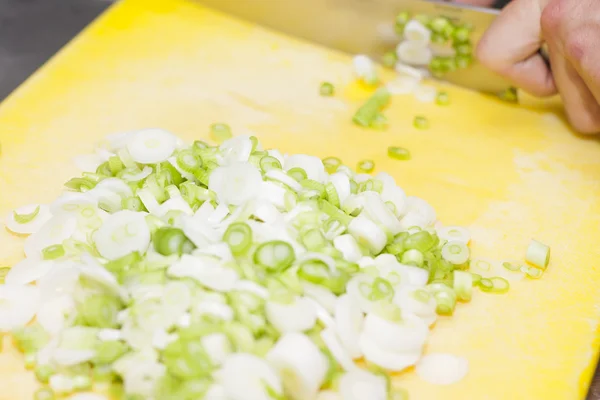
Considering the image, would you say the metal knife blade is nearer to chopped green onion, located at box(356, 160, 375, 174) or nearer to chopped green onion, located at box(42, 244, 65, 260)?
chopped green onion, located at box(356, 160, 375, 174)

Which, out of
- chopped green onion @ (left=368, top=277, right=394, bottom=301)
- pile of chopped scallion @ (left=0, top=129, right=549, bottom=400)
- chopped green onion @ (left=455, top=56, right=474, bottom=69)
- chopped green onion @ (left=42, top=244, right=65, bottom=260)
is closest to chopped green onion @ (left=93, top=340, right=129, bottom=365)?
pile of chopped scallion @ (left=0, top=129, right=549, bottom=400)

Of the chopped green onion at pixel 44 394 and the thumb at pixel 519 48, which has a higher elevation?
the thumb at pixel 519 48

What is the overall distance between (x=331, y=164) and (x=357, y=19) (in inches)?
22.5

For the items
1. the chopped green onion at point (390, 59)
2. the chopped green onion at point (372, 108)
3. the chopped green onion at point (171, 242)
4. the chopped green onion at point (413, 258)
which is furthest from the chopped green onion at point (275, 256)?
the chopped green onion at point (390, 59)

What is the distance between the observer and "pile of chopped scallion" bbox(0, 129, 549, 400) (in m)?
1.08

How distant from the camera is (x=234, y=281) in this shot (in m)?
1.15

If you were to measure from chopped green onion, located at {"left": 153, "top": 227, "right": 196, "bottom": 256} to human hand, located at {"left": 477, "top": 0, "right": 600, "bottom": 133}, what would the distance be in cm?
92

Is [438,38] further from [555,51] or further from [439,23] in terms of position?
[555,51]

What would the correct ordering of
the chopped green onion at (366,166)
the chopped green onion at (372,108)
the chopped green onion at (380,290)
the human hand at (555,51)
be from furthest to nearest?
the chopped green onion at (372,108) → the chopped green onion at (366,166) → the human hand at (555,51) → the chopped green onion at (380,290)

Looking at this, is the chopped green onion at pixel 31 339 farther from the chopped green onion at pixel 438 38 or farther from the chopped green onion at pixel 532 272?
the chopped green onion at pixel 438 38

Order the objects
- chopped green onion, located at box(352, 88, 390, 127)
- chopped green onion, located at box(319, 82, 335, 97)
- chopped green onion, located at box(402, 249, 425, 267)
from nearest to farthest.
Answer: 1. chopped green onion, located at box(402, 249, 425, 267)
2. chopped green onion, located at box(352, 88, 390, 127)
3. chopped green onion, located at box(319, 82, 335, 97)

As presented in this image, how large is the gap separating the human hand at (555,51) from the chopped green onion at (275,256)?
2.58ft

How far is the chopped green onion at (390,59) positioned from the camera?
1.94m

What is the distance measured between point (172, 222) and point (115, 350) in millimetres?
Result: 269
